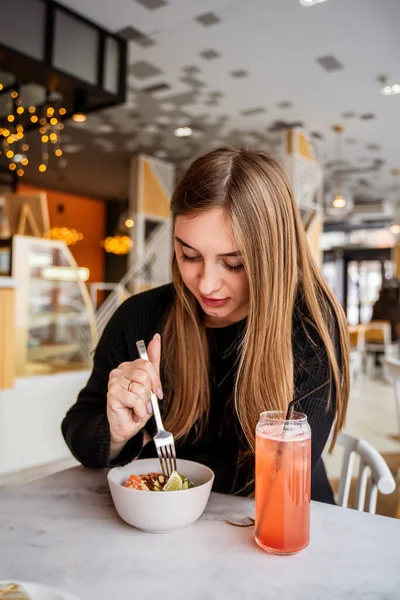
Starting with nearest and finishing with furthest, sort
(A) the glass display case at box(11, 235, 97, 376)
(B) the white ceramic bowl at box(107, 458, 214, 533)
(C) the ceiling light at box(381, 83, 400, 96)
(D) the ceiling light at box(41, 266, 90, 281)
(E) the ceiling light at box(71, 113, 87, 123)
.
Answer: (B) the white ceramic bowl at box(107, 458, 214, 533)
(A) the glass display case at box(11, 235, 97, 376)
(D) the ceiling light at box(41, 266, 90, 281)
(E) the ceiling light at box(71, 113, 87, 123)
(C) the ceiling light at box(381, 83, 400, 96)

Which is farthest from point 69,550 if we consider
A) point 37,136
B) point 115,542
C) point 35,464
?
point 37,136

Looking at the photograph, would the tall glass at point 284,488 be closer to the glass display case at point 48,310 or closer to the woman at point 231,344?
the woman at point 231,344

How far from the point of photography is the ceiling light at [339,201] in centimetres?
758

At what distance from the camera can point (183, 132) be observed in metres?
7.13

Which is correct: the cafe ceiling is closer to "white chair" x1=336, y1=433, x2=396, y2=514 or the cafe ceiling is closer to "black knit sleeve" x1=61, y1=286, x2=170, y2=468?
"black knit sleeve" x1=61, y1=286, x2=170, y2=468

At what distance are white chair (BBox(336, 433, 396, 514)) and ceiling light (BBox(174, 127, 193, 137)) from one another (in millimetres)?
6307

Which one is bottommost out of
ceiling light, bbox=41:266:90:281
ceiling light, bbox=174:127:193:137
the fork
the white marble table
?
the white marble table

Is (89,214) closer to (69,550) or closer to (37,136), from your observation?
(37,136)

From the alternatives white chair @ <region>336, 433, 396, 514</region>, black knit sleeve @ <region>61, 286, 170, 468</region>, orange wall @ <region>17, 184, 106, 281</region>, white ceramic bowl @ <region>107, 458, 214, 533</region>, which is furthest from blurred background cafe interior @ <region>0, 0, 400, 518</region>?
white ceramic bowl @ <region>107, 458, 214, 533</region>

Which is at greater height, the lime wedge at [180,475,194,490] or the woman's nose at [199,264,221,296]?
the woman's nose at [199,264,221,296]

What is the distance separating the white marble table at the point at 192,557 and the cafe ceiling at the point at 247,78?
10.6 feet

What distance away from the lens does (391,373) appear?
2.49 m

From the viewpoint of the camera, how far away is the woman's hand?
848mm

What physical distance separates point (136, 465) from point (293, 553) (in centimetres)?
33
